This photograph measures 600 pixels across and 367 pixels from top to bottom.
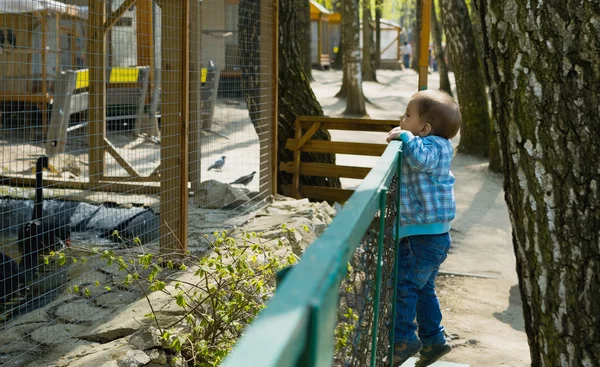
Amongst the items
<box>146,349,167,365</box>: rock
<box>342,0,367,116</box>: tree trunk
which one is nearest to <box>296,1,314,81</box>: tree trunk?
<box>342,0,367,116</box>: tree trunk

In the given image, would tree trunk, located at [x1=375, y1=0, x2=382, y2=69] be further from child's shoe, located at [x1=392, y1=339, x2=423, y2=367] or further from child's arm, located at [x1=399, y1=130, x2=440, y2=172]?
child's shoe, located at [x1=392, y1=339, x2=423, y2=367]

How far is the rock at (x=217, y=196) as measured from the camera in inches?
309

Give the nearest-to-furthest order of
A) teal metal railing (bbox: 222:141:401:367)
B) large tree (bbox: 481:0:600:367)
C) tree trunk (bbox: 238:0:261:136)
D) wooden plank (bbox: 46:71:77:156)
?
teal metal railing (bbox: 222:141:401:367) → large tree (bbox: 481:0:600:367) → tree trunk (bbox: 238:0:261:136) → wooden plank (bbox: 46:71:77:156)

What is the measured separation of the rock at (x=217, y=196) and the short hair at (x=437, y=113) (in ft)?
12.7

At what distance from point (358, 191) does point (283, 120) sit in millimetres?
7837

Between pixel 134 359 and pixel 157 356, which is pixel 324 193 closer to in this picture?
pixel 157 356

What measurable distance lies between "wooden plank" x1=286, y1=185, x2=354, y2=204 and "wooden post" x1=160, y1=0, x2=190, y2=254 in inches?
153

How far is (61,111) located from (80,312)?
789 centimetres

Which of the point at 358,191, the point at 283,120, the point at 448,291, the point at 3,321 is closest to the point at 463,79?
the point at 283,120

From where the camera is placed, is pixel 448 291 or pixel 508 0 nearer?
pixel 508 0

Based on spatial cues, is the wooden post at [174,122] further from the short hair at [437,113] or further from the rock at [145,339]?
the short hair at [437,113]

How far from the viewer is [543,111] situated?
2703mm

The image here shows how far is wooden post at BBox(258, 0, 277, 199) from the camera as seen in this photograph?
8.37 metres

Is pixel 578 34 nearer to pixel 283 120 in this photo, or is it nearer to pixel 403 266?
pixel 403 266
